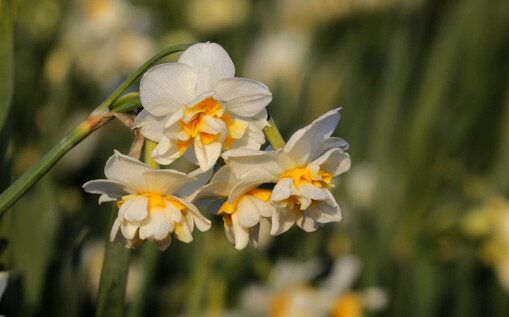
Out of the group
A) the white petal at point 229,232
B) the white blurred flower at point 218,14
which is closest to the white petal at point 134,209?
the white petal at point 229,232

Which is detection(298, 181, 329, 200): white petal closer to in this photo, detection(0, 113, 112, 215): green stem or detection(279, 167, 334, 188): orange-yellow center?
detection(279, 167, 334, 188): orange-yellow center

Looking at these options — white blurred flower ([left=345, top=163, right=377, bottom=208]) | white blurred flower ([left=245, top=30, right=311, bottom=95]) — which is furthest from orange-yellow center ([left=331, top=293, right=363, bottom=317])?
white blurred flower ([left=245, top=30, right=311, bottom=95])

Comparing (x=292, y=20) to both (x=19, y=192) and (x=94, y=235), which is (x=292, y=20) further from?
(x=19, y=192)

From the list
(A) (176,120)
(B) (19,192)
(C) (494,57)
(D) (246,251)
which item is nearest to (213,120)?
(A) (176,120)

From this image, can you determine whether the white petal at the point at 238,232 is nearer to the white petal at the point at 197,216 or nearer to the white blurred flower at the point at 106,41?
the white petal at the point at 197,216

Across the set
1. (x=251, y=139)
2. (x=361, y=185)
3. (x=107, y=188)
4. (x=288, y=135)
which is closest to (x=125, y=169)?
(x=107, y=188)
